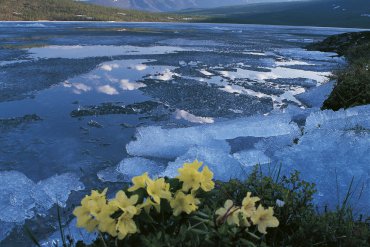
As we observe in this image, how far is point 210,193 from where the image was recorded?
270cm

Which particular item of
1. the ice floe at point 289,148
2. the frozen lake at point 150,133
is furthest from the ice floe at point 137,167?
the ice floe at point 289,148

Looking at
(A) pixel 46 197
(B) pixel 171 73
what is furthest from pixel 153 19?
(A) pixel 46 197

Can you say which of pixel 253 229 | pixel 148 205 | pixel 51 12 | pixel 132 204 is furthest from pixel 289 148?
pixel 51 12

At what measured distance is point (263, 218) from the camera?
2371 millimetres

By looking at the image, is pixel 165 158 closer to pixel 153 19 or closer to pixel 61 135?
pixel 61 135

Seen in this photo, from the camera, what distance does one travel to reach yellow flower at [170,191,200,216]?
7.87ft

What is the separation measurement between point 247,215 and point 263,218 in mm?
127

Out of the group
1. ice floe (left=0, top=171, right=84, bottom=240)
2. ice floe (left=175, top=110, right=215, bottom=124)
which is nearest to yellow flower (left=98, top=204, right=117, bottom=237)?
ice floe (left=0, top=171, right=84, bottom=240)

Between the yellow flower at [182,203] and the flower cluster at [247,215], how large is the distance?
17 centimetres

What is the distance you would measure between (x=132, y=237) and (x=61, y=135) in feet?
16.3

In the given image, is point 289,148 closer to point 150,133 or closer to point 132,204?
point 150,133

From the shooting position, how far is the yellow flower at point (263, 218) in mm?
2332

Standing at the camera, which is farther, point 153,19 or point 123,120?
point 153,19

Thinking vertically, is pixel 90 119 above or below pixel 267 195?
below
